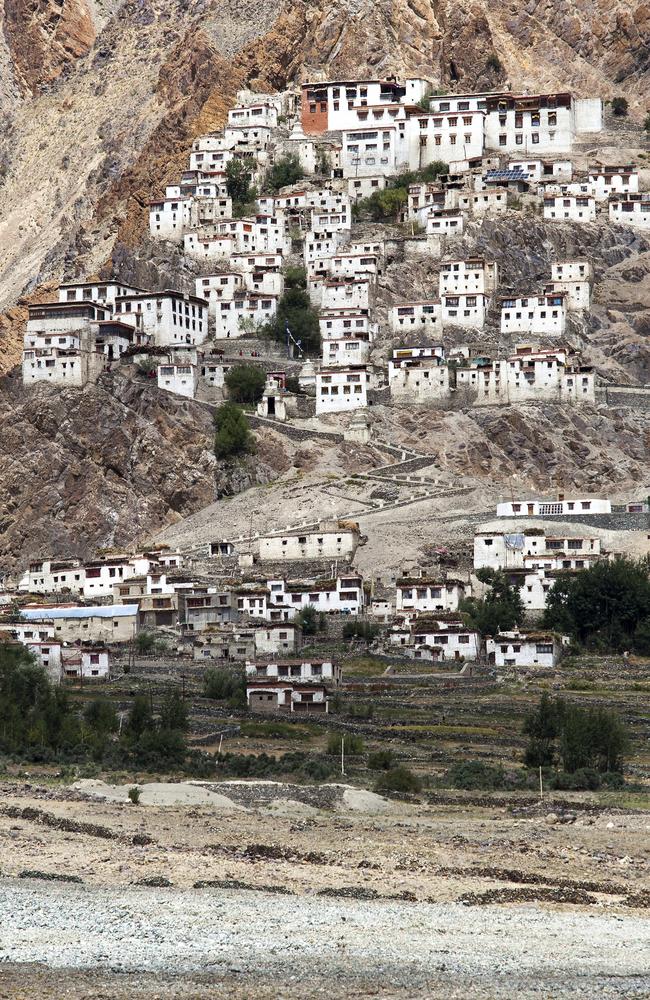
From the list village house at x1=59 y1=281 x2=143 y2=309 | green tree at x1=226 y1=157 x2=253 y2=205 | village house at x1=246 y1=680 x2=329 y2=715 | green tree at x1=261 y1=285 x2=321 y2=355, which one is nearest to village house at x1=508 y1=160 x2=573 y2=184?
green tree at x1=226 y1=157 x2=253 y2=205

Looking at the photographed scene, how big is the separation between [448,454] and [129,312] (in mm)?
19408

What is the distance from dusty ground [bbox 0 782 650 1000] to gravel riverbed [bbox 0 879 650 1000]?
0.05m

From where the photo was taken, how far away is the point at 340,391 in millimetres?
100750

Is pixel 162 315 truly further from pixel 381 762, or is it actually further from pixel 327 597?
pixel 381 762

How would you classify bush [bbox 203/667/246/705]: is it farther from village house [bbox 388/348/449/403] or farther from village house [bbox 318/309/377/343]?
village house [bbox 318/309/377/343]

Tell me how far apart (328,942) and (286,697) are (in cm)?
3547

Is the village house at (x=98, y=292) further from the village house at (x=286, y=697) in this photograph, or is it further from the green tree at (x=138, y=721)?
the green tree at (x=138, y=721)

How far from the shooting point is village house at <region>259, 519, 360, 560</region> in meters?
88.6

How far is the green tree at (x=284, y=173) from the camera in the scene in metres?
119

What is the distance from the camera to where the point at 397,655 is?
77938mm

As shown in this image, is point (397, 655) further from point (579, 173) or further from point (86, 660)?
point (579, 173)

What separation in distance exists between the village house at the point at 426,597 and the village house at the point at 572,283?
26967mm

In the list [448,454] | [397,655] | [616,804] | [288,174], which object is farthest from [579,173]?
[616,804]

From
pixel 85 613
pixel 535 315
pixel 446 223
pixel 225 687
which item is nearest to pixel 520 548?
pixel 85 613
